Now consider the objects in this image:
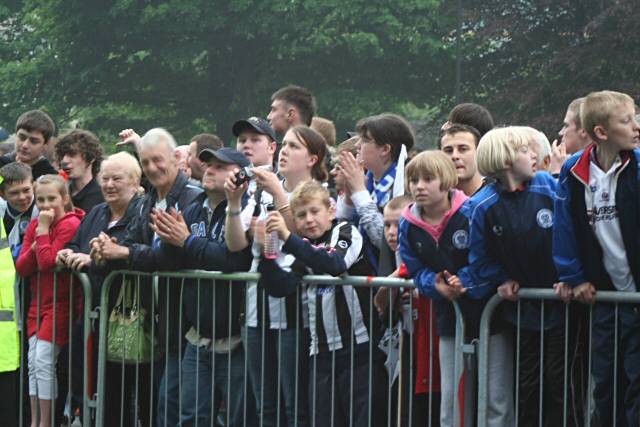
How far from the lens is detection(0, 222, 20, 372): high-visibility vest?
8531mm

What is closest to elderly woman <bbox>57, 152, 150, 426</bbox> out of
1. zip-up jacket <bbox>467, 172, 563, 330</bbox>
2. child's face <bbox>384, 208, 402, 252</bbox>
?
child's face <bbox>384, 208, 402, 252</bbox>

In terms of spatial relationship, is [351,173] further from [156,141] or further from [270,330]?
[156,141]

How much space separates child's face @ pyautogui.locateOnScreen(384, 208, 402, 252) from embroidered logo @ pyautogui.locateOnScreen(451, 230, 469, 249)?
0.49m

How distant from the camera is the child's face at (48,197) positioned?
872 centimetres

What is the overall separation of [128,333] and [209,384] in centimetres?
69

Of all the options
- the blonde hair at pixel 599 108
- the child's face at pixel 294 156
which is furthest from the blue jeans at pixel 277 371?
the blonde hair at pixel 599 108

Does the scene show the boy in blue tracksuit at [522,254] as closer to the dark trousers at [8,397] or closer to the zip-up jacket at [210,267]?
the zip-up jacket at [210,267]

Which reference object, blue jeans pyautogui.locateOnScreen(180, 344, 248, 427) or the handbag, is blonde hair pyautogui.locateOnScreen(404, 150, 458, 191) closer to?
blue jeans pyautogui.locateOnScreen(180, 344, 248, 427)

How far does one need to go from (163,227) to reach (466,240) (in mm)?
1803

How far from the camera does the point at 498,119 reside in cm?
3516

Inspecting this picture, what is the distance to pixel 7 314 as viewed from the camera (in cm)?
854

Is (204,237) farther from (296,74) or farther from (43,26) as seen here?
(43,26)

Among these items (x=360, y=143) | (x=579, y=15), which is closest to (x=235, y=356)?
(x=360, y=143)

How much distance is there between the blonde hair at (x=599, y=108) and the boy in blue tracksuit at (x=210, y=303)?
7.26ft
